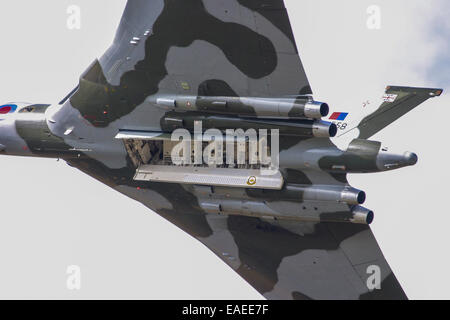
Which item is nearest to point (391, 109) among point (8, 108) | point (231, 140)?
point (231, 140)

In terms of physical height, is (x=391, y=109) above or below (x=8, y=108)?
above

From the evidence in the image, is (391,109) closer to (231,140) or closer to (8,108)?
(231,140)

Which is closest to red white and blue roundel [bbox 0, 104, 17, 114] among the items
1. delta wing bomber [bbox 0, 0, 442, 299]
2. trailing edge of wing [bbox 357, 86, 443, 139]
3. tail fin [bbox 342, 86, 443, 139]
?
delta wing bomber [bbox 0, 0, 442, 299]

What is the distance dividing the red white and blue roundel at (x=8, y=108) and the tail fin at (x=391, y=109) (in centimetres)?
1142

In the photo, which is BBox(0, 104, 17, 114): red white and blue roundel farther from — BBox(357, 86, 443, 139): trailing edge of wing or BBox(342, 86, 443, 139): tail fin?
BBox(357, 86, 443, 139): trailing edge of wing

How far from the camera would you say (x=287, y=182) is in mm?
26375

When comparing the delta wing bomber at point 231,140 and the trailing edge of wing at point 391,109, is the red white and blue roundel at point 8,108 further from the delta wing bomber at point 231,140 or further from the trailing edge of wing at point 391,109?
the trailing edge of wing at point 391,109

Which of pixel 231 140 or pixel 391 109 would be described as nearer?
pixel 231 140

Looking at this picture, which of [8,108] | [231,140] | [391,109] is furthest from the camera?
[8,108]

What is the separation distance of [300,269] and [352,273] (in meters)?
1.85

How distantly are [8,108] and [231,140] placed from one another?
865 cm

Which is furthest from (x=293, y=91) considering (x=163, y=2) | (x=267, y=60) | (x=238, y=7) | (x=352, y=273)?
(x=352, y=273)

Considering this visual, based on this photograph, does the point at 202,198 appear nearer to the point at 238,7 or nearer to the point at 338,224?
the point at 338,224

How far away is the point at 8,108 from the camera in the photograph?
1185 inches
